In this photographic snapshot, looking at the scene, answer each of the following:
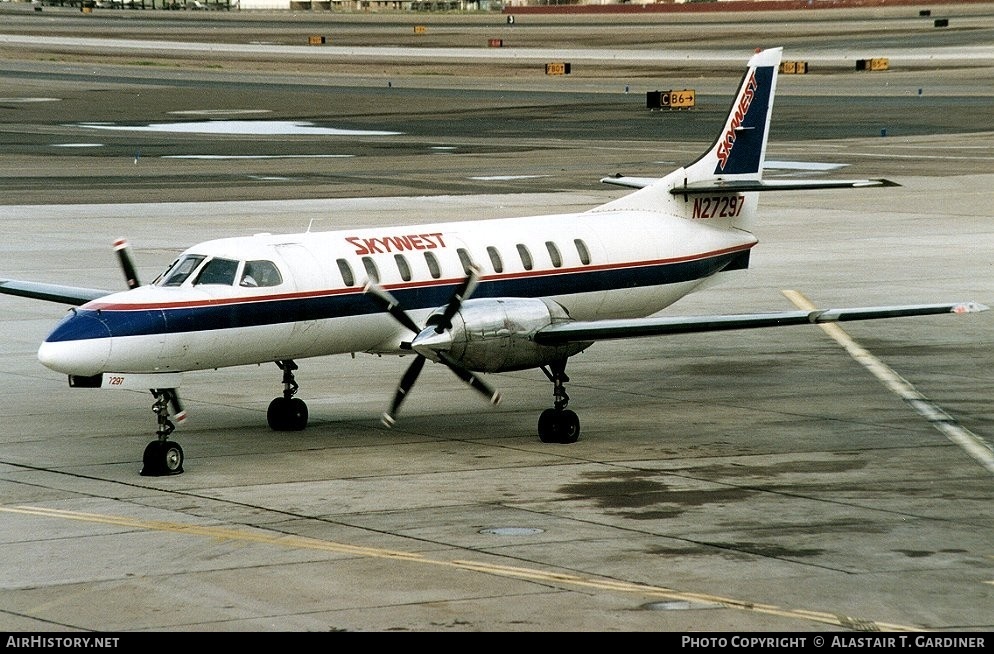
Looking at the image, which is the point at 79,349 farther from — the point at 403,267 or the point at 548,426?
the point at 548,426

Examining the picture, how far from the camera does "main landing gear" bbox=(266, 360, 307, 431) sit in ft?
81.7

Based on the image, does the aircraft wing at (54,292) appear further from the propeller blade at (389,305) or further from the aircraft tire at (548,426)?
the aircraft tire at (548,426)

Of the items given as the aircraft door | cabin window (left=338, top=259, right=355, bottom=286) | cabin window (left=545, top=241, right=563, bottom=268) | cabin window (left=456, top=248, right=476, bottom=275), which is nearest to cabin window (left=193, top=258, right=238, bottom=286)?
the aircraft door

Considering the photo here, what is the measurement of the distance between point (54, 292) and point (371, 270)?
19.4 ft

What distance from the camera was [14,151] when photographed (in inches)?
2995

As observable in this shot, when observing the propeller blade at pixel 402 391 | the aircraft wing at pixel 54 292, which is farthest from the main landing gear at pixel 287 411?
the aircraft wing at pixel 54 292

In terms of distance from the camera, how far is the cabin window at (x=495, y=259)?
25906mm

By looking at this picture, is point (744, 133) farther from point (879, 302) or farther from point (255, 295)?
point (255, 295)

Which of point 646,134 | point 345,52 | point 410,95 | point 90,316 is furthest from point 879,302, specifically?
point 345,52

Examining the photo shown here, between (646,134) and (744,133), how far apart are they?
53585 mm

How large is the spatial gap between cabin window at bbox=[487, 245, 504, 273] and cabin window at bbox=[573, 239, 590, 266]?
1.81 metres

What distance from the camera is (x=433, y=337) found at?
74.2 ft

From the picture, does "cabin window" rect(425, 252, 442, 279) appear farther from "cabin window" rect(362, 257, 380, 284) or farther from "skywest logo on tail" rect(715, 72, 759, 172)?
"skywest logo on tail" rect(715, 72, 759, 172)

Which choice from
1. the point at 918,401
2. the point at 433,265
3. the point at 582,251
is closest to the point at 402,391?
the point at 433,265
